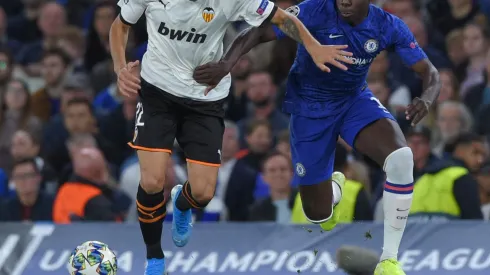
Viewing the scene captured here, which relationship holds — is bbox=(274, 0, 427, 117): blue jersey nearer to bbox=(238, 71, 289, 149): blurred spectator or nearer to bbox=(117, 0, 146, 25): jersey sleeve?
bbox=(117, 0, 146, 25): jersey sleeve

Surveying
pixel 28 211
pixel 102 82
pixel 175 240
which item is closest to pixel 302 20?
pixel 175 240

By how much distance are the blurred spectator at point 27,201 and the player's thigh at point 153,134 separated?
10.9 ft

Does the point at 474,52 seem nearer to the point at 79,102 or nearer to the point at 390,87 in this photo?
the point at 390,87

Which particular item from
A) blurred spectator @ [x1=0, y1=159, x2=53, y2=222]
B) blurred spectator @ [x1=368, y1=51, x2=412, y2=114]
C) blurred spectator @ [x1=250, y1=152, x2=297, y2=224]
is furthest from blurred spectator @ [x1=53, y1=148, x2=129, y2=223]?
blurred spectator @ [x1=368, y1=51, x2=412, y2=114]

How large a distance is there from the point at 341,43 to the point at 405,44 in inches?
20.1

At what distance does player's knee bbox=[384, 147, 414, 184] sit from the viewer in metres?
10.3

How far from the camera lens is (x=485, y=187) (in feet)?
43.4

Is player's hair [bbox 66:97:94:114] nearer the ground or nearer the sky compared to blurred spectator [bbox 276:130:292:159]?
nearer the ground

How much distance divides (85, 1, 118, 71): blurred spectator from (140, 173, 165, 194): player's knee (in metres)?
6.49

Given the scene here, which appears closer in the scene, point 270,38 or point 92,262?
point 92,262

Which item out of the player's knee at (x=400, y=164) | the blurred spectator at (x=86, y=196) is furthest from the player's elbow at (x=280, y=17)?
the blurred spectator at (x=86, y=196)

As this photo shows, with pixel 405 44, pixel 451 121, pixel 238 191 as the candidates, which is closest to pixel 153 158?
pixel 405 44

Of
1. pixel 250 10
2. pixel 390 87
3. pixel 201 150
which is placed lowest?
pixel 390 87

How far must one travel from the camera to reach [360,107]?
10.9 meters
